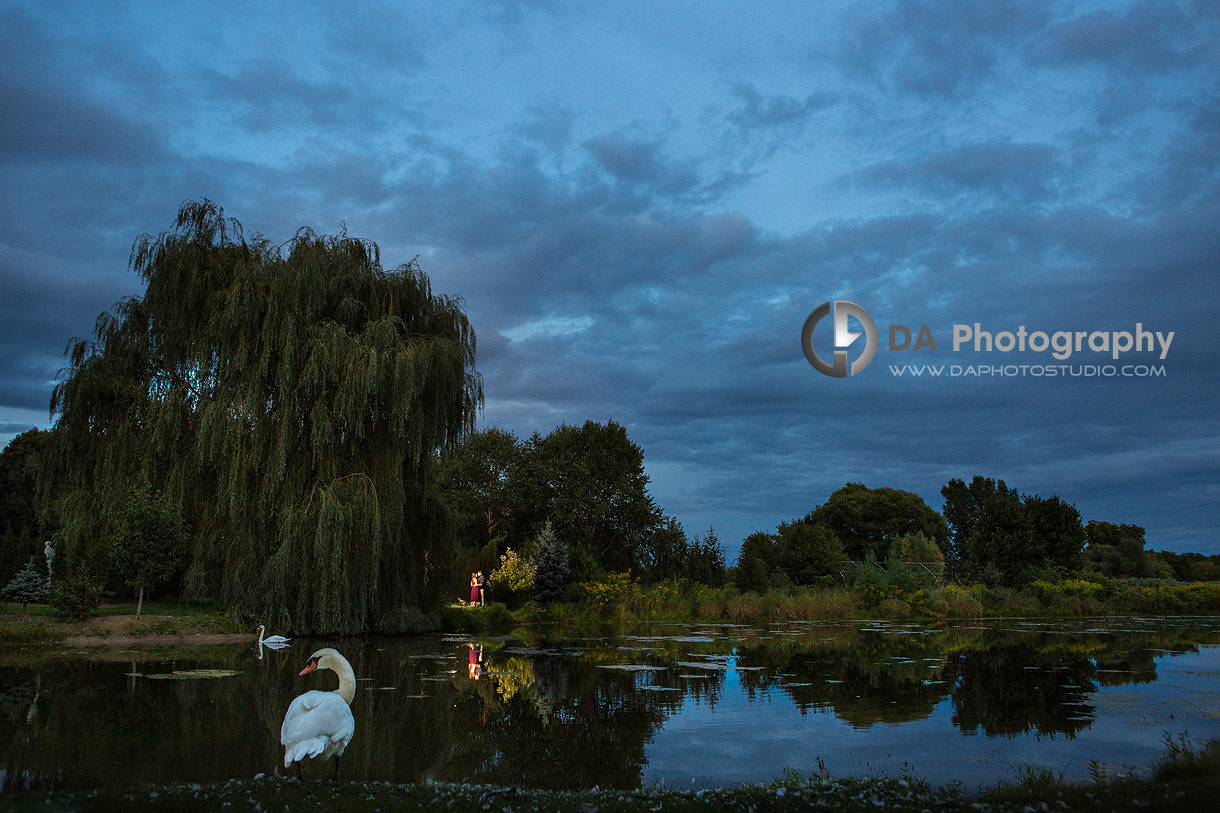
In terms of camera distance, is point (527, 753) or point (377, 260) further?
point (377, 260)

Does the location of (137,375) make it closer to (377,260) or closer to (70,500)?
(70,500)

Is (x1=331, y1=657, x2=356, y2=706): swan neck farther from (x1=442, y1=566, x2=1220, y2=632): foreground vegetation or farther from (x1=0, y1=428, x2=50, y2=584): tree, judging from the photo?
(x1=0, y1=428, x2=50, y2=584): tree

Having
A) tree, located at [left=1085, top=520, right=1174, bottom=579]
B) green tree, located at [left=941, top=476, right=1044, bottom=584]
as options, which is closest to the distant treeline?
green tree, located at [left=941, top=476, right=1044, bottom=584]

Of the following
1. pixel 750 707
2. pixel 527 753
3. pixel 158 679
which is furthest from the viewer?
pixel 158 679

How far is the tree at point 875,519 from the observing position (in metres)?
69.8

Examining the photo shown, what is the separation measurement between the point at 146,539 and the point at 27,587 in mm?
4236

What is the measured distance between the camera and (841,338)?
2164cm

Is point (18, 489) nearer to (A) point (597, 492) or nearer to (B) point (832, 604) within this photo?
(A) point (597, 492)

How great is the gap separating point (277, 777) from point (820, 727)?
6540 millimetres

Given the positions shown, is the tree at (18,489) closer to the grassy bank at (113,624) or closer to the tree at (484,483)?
the grassy bank at (113,624)

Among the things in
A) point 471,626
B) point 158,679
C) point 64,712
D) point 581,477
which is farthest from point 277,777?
point 581,477

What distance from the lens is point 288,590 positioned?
1984 centimetres

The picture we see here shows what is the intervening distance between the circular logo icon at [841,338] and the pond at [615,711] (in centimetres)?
747

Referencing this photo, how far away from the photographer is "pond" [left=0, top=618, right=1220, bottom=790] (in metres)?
7.75
